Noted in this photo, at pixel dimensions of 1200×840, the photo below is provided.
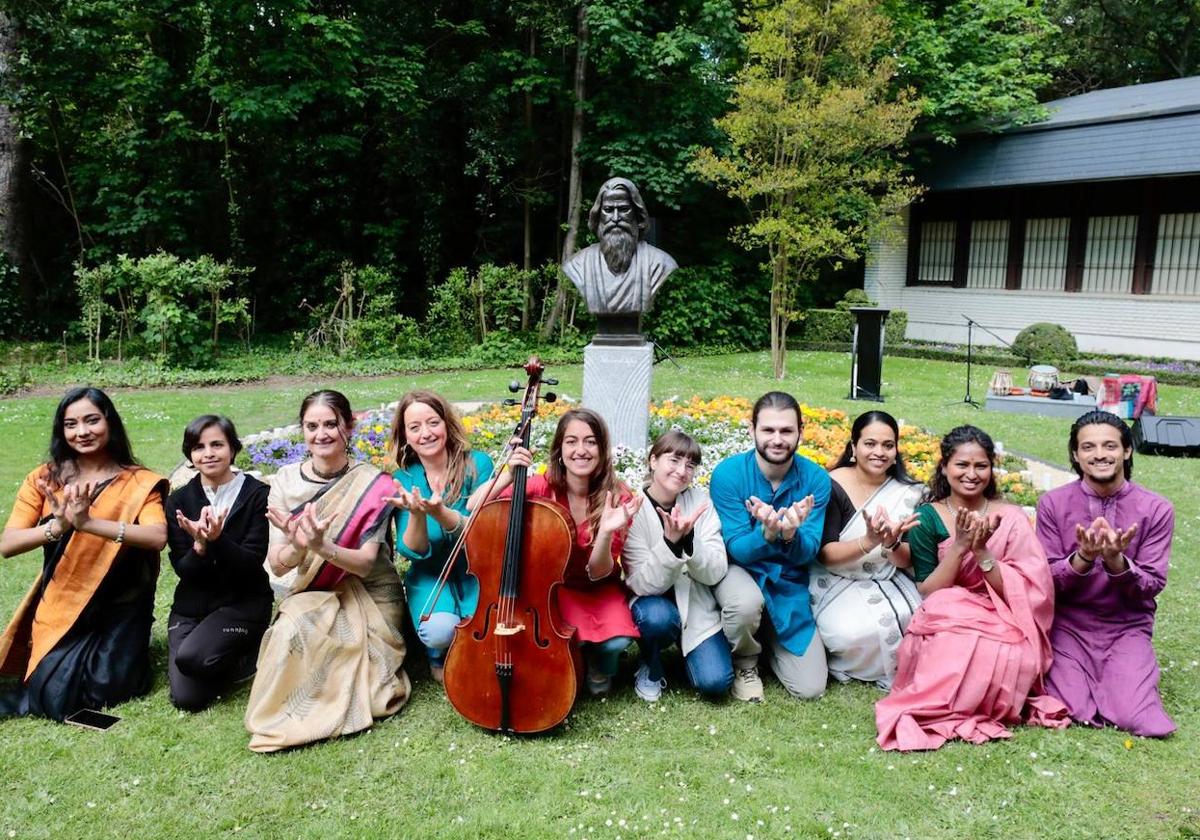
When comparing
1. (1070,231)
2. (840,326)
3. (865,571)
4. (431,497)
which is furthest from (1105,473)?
(1070,231)

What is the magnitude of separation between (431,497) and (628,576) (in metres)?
0.84

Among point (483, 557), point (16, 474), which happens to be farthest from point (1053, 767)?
point (16, 474)

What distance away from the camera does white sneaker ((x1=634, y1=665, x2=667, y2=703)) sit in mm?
3414

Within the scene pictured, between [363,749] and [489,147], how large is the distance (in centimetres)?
1472

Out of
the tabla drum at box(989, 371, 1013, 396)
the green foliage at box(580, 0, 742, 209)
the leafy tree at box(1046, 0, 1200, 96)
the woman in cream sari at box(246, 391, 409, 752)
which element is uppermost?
the leafy tree at box(1046, 0, 1200, 96)

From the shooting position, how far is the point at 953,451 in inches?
132

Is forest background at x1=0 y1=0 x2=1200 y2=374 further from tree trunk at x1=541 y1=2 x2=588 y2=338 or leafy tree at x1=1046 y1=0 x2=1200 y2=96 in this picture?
leafy tree at x1=1046 y1=0 x2=1200 y2=96

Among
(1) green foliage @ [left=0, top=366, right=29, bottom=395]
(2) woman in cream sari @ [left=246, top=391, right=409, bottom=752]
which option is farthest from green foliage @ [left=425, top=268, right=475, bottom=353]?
(2) woman in cream sari @ [left=246, top=391, right=409, bottom=752]

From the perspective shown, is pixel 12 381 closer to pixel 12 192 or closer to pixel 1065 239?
pixel 12 192

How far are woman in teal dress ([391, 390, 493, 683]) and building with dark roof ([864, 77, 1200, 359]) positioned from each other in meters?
13.8

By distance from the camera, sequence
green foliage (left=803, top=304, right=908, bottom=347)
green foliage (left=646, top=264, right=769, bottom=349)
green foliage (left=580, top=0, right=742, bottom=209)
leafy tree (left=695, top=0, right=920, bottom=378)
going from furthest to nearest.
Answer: green foliage (left=803, top=304, right=908, bottom=347), green foliage (left=646, top=264, right=769, bottom=349), green foliage (left=580, top=0, right=742, bottom=209), leafy tree (left=695, top=0, right=920, bottom=378)

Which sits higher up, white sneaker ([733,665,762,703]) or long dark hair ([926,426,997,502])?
long dark hair ([926,426,997,502])

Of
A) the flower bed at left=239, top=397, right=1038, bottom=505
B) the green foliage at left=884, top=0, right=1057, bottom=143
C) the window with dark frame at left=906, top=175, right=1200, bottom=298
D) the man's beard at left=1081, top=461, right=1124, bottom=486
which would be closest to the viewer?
the man's beard at left=1081, top=461, right=1124, bottom=486

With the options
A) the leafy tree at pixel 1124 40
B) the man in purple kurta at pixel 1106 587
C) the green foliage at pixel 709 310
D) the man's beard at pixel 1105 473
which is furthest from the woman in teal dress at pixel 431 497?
the leafy tree at pixel 1124 40
